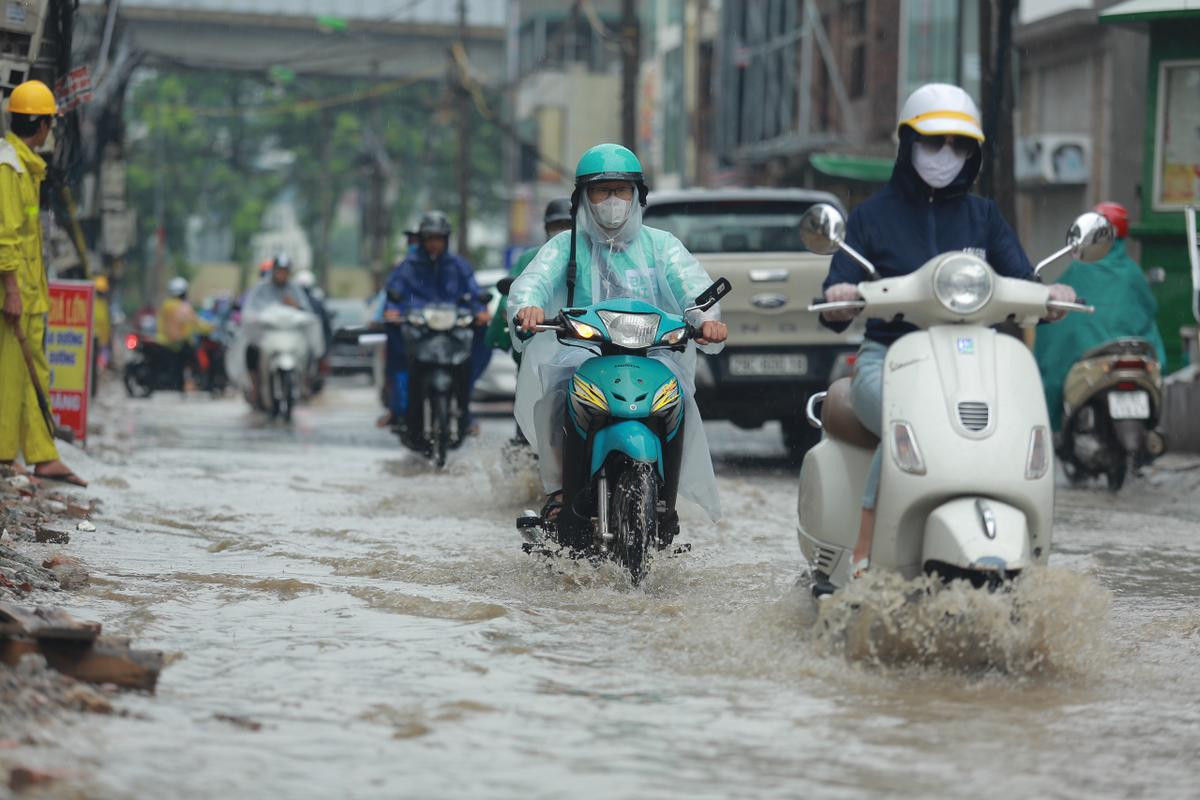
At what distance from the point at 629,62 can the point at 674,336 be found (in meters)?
22.0

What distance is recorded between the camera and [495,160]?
7219cm

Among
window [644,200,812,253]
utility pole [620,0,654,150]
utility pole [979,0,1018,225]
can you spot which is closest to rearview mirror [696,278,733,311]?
window [644,200,812,253]

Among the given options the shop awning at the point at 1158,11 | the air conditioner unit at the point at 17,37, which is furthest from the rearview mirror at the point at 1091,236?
the shop awning at the point at 1158,11

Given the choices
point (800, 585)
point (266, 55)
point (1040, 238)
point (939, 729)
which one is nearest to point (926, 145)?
point (800, 585)

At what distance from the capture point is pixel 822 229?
621 cm

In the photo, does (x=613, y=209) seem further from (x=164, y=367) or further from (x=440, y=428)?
(x=164, y=367)

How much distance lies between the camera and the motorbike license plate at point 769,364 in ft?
46.7

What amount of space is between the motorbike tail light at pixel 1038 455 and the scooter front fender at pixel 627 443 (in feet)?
6.14

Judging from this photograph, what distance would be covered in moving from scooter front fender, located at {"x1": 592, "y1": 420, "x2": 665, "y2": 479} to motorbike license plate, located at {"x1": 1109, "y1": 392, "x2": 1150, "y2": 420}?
5.79 metres

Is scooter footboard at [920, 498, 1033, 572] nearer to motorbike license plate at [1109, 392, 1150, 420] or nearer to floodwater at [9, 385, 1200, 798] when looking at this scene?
floodwater at [9, 385, 1200, 798]

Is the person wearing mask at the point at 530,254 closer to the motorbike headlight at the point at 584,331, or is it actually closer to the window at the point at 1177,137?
the motorbike headlight at the point at 584,331

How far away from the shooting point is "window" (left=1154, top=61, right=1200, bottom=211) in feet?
60.8

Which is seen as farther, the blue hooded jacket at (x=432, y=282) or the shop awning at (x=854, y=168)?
the shop awning at (x=854, y=168)

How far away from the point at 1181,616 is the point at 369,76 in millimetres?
44210
